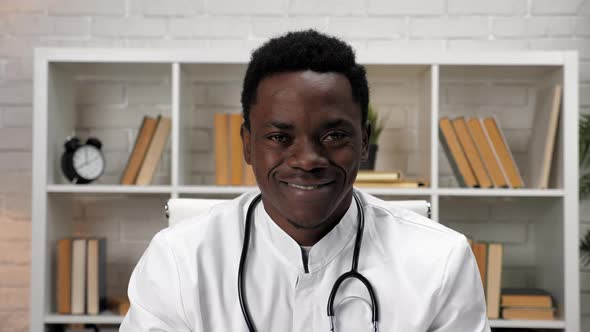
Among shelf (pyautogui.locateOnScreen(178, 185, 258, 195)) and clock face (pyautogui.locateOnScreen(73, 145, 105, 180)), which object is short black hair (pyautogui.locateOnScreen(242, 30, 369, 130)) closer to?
shelf (pyautogui.locateOnScreen(178, 185, 258, 195))

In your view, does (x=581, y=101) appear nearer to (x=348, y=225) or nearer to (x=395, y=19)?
(x=395, y=19)

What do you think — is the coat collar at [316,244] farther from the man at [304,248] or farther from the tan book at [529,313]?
the tan book at [529,313]

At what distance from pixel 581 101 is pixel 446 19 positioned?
2.07 ft

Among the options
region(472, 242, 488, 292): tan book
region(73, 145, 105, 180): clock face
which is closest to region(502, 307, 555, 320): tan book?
region(472, 242, 488, 292): tan book

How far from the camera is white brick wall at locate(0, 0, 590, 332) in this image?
243 centimetres

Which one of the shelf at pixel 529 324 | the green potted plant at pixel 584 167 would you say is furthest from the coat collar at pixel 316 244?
the green potted plant at pixel 584 167

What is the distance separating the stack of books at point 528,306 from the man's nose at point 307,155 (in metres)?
1.41

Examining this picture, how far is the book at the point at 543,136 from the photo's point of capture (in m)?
2.12

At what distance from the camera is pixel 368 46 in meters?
2.43

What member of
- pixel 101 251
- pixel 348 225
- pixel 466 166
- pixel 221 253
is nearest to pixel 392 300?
pixel 348 225

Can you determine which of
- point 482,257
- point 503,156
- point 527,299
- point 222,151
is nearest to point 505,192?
point 503,156

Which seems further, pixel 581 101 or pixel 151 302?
pixel 581 101

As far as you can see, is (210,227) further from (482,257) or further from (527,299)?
(527,299)

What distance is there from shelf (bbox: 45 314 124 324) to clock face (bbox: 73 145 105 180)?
49 centimetres
